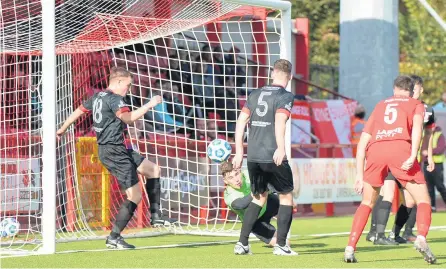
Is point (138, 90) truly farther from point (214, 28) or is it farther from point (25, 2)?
point (25, 2)

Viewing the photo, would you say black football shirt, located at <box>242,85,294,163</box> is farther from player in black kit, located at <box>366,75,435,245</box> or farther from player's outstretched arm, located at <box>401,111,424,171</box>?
player in black kit, located at <box>366,75,435,245</box>

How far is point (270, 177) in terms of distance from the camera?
9.77 m

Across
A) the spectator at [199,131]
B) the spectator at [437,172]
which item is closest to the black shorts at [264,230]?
the spectator at [199,131]

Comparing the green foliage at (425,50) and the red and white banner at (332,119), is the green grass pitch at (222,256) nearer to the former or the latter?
the red and white banner at (332,119)

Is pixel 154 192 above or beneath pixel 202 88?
beneath

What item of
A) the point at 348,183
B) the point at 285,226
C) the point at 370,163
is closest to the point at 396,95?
the point at 370,163

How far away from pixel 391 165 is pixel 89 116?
687cm

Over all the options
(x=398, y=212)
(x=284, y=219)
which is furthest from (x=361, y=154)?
(x=398, y=212)

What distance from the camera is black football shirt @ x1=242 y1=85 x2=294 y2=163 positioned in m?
9.62

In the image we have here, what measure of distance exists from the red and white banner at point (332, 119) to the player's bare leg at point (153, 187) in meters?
10.7

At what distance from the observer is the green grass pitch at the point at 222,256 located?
905 centimetres

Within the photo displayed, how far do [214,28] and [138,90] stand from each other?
1715 millimetres

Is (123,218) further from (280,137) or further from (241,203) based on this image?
(280,137)

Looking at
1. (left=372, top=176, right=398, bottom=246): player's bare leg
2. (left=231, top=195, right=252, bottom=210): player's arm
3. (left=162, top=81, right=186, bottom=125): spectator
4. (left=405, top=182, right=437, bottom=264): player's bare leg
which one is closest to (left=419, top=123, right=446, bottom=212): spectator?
(left=162, top=81, right=186, bottom=125): spectator
